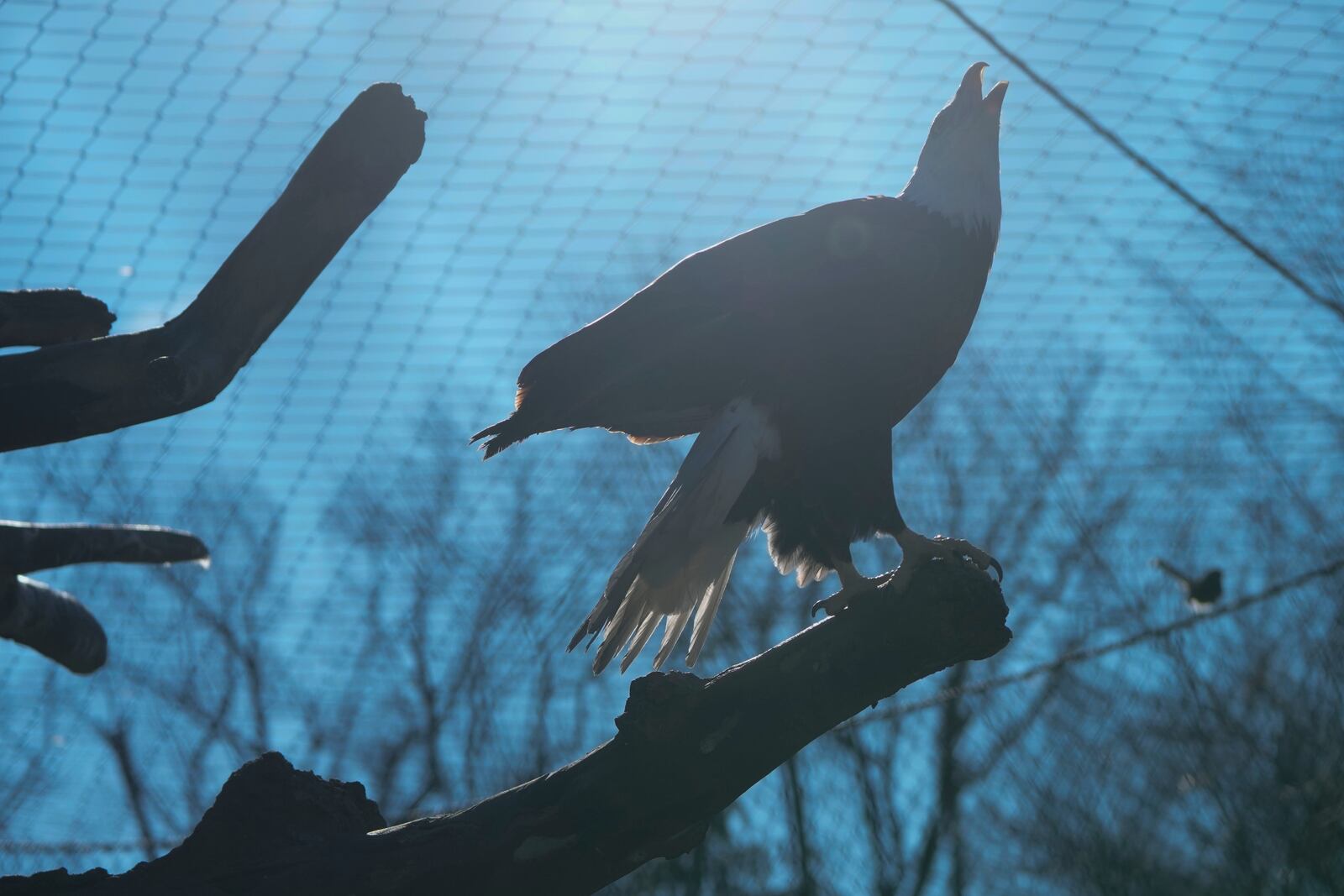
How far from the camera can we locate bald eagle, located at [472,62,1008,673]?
2.30 meters

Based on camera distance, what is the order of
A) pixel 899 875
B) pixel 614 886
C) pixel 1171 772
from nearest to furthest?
pixel 1171 772
pixel 614 886
pixel 899 875

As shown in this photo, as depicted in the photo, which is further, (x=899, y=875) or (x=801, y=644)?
(x=899, y=875)

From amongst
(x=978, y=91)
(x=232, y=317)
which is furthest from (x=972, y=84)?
(x=232, y=317)

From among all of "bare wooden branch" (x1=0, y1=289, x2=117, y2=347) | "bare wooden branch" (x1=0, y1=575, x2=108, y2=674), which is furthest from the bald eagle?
"bare wooden branch" (x1=0, y1=575, x2=108, y2=674)

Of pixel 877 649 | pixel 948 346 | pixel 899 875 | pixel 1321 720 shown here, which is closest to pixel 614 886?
pixel 899 875

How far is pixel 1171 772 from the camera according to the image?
3.87 m

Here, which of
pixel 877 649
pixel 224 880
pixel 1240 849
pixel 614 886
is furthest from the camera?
pixel 614 886

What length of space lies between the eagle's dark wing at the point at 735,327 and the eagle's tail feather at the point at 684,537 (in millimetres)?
97

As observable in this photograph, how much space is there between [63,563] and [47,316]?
2.01 feet

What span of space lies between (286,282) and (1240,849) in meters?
2.93

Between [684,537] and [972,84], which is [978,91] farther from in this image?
[684,537]

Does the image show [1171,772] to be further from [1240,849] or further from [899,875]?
[899,875]

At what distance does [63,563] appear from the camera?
97.7 inches

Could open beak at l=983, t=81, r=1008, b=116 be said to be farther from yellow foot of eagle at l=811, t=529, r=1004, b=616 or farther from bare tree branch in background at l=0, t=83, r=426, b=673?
bare tree branch in background at l=0, t=83, r=426, b=673
